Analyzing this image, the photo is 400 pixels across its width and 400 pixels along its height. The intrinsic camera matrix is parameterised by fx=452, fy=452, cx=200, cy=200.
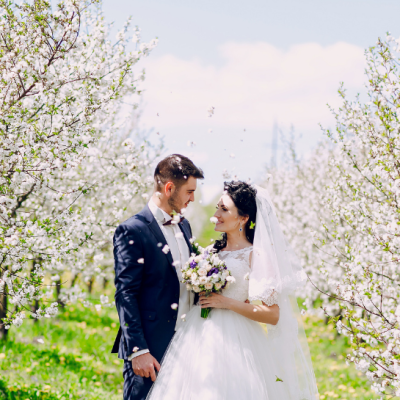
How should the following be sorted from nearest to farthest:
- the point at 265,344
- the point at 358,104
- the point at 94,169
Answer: the point at 265,344
the point at 358,104
the point at 94,169

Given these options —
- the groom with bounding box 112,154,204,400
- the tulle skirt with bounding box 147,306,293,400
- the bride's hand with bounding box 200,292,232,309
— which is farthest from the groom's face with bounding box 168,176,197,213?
the tulle skirt with bounding box 147,306,293,400

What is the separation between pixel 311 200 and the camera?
1152 cm

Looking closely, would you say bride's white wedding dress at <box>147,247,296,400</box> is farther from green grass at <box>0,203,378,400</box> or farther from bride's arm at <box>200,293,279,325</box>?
green grass at <box>0,203,378,400</box>

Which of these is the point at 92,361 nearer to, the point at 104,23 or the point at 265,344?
the point at 265,344

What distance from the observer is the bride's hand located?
11.7 ft

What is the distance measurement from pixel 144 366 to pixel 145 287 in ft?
1.89

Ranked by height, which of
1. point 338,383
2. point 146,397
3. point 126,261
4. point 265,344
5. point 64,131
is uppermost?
point 64,131

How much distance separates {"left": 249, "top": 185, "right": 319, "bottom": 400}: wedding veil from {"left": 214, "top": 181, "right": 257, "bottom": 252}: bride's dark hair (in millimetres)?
81

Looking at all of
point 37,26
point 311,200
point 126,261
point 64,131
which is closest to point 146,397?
point 126,261

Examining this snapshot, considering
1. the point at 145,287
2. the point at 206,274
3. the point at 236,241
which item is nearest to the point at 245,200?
the point at 236,241

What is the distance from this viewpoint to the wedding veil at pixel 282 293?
3.60 m

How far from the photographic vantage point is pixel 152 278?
349 cm

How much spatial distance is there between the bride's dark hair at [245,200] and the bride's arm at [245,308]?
2.00 ft

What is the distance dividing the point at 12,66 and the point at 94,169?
4.07 meters
